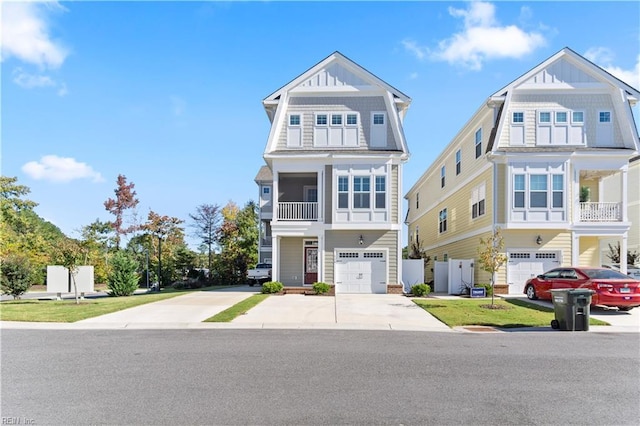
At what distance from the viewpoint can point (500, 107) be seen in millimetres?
23047

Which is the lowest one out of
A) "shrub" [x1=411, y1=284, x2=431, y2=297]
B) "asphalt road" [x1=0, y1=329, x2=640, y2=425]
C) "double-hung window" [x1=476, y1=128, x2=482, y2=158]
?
"shrub" [x1=411, y1=284, x2=431, y2=297]

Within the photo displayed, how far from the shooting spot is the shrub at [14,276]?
64.6 feet

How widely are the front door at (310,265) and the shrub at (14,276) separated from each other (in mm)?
12509

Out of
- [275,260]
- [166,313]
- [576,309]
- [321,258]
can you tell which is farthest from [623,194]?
[166,313]

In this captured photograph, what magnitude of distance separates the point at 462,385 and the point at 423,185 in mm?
35141

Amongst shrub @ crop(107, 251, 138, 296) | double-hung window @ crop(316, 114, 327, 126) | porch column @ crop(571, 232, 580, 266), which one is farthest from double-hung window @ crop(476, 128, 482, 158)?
shrub @ crop(107, 251, 138, 296)

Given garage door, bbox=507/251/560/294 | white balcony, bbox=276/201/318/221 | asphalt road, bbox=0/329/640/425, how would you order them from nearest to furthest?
asphalt road, bbox=0/329/640/425 → garage door, bbox=507/251/560/294 → white balcony, bbox=276/201/318/221

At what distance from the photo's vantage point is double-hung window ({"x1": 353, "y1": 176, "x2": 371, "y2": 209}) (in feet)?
73.8

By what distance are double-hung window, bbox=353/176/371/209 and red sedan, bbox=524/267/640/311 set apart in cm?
865

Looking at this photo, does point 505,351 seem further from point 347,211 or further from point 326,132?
point 326,132

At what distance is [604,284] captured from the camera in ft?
49.8

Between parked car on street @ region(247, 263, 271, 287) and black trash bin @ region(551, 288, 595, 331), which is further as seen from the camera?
parked car on street @ region(247, 263, 271, 287)

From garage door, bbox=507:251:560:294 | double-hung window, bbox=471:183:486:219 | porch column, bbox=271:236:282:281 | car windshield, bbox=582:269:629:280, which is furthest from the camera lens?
double-hung window, bbox=471:183:486:219

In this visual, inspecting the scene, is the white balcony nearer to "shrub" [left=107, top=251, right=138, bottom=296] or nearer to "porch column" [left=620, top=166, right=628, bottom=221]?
"shrub" [left=107, top=251, right=138, bottom=296]
